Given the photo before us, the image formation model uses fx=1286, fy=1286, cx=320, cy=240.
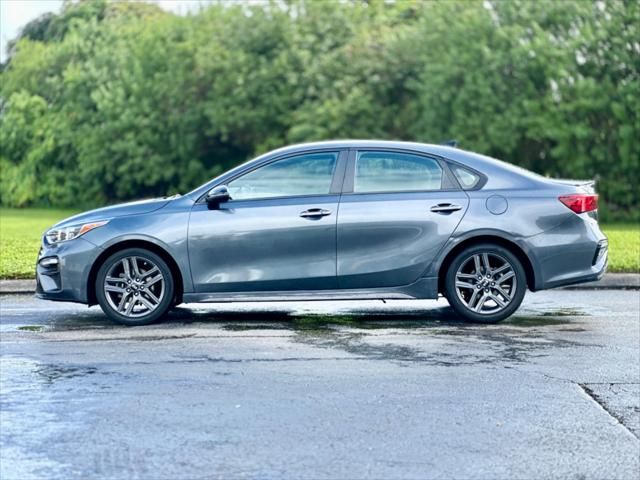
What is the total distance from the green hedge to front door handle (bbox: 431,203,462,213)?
2765 centimetres

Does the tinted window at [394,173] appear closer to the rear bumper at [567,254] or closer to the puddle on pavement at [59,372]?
the rear bumper at [567,254]

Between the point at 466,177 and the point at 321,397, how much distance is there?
4.06 meters

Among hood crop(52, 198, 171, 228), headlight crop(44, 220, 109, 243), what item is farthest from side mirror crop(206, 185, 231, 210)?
headlight crop(44, 220, 109, 243)

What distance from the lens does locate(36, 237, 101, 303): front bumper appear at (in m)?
11.1

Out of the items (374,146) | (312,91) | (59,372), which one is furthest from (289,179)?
(312,91)

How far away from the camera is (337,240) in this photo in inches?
434

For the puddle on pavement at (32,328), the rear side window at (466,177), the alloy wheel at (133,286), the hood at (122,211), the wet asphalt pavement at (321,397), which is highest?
the rear side window at (466,177)

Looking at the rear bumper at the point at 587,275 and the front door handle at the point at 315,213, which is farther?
the rear bumper at the point at 587,275

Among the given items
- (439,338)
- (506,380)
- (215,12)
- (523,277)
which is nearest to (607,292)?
(523,277)

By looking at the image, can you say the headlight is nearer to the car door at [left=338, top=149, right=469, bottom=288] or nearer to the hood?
the hood

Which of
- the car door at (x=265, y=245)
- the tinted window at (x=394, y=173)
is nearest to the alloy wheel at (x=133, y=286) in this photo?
the car door at (x=265, y=245)

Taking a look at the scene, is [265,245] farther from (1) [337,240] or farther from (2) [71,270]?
(2) [71,270]

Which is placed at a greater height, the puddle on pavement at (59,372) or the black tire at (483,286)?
the black tire at (483,286)

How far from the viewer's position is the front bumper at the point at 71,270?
439 inches
